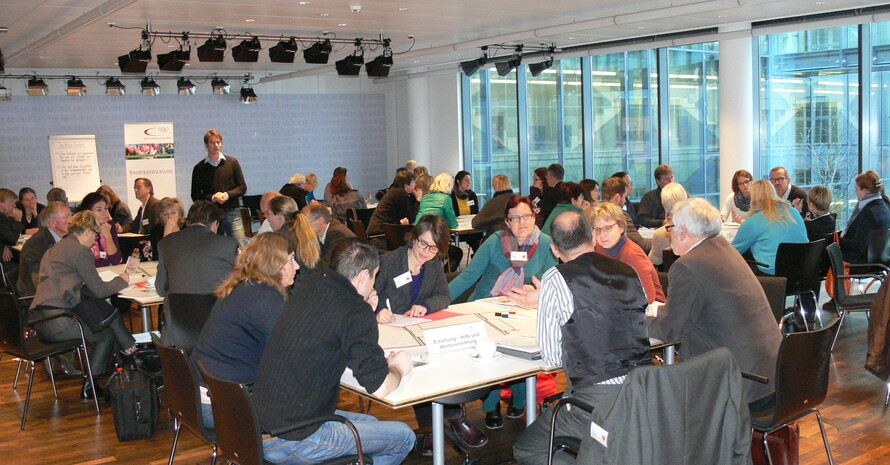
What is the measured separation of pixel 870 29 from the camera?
393 inches

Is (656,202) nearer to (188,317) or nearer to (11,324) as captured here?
(188,317)

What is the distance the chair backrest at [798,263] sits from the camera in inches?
233

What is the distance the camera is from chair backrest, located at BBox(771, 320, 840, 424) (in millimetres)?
3230

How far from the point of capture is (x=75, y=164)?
547 inches

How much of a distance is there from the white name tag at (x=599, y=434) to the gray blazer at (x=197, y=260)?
120 inches

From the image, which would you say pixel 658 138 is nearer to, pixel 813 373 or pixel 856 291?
pixel 856 291

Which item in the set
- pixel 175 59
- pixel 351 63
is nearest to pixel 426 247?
pixel 175 59

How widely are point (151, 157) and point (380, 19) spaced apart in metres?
7.12

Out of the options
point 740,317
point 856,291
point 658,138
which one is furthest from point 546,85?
point 740,317

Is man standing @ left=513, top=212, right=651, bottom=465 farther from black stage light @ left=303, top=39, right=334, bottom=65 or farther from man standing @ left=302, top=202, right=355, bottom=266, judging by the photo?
black stage light @ left=303, top=39, right=334, bottom=65

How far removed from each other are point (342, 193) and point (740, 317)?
762 cm

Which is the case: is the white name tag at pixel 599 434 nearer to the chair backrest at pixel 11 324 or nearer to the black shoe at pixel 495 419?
the black shoe at pixel 495 419

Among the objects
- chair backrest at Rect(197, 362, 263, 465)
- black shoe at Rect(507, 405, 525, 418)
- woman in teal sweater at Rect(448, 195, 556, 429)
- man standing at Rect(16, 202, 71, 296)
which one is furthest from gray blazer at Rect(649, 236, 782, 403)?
man standing at Rect(16, 202, 71, 296)

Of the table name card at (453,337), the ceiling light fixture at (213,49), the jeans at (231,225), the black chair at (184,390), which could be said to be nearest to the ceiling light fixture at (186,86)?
the ceiling light fixture at (213,49)
